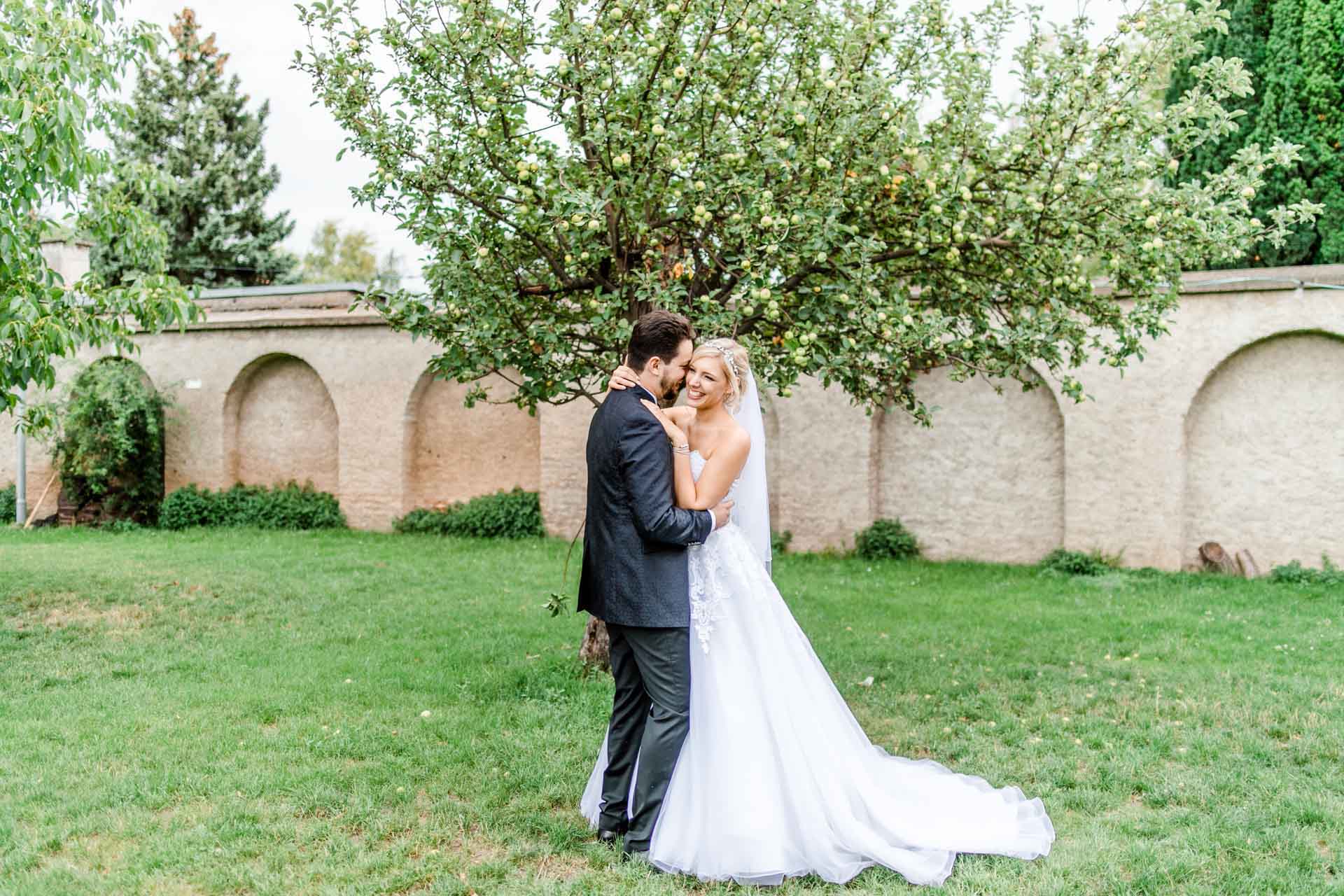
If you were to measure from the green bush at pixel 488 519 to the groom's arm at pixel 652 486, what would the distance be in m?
10.7

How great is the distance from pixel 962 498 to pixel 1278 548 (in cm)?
350

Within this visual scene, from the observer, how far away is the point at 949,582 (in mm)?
11156

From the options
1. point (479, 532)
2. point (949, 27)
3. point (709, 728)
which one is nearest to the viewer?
point (709, 728)

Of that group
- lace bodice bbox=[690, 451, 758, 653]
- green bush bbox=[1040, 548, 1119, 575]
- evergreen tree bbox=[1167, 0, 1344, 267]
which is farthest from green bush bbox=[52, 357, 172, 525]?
evergreen tree bbox=[1167, 0, 1344, 267]

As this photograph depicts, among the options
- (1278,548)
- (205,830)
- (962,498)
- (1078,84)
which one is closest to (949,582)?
(962,498)

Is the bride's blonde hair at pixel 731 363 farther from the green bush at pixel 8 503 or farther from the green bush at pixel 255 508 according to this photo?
the green bush at pixel 8 503

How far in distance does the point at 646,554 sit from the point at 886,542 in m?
9.38

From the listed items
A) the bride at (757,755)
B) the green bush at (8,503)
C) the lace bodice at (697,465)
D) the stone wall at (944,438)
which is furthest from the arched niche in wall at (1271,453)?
the green bush at (8,503)

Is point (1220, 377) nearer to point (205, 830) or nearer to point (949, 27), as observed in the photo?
point (949, 27)

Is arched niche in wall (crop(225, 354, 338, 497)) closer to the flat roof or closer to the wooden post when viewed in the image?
the flat roof

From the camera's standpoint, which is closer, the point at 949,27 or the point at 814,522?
the point at 949,27

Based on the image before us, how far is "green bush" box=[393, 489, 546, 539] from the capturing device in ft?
48.3

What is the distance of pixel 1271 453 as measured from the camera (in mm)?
11500

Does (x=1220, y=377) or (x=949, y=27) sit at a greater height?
(x=949, y=27)
